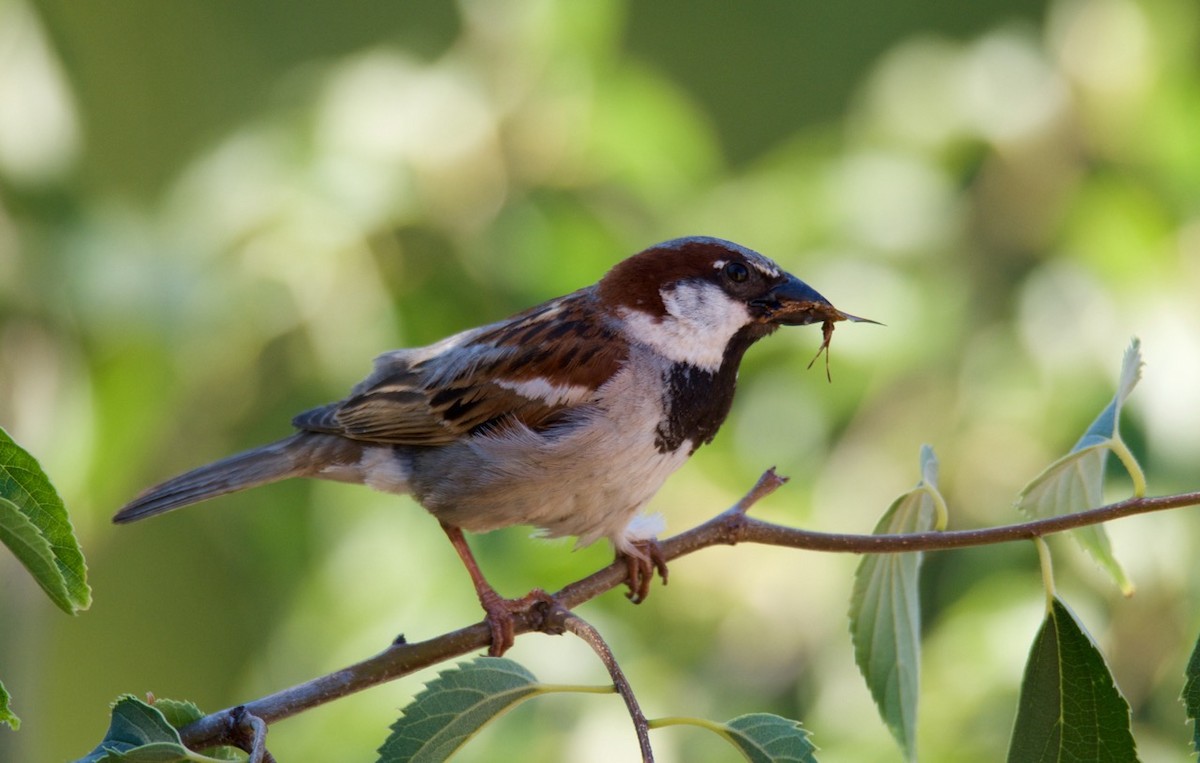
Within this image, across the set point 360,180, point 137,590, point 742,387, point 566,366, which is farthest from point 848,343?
point 137,590

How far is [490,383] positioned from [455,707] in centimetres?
82

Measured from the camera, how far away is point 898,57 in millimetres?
2877

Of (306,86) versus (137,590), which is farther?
(137,590)

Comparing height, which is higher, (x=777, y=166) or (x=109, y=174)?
(x=109, y=174)

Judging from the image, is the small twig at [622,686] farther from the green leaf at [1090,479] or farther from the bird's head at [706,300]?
the bird's head at [706,300]

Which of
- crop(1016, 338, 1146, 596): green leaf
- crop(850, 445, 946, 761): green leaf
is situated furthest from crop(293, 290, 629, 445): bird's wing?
crop(1016, 338, 1146, 596): green leaf

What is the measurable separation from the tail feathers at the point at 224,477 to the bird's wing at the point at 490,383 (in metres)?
Result: 0.06

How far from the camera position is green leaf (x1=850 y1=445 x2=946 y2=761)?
46.6 inches

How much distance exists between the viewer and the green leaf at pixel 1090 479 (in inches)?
44.2

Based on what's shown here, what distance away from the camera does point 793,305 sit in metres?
1.64

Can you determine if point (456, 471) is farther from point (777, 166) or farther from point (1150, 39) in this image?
point (1150, 39)

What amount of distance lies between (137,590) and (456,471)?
11.7 feet

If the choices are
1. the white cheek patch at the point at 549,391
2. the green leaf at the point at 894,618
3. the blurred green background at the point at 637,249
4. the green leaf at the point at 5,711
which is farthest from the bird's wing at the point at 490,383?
the green leaf at the point at 5,711

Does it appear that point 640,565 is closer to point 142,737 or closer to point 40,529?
point 142,737
